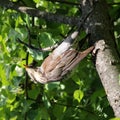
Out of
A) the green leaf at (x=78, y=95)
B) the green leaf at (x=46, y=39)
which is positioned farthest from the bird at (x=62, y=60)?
the green leaf at (x=78, y=95)

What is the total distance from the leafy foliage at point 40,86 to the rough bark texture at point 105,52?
350mm

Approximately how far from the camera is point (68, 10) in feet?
4.94

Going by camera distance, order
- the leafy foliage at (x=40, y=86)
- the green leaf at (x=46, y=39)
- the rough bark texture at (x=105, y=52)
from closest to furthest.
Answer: the rough bark texture at (x=105, y=52) < the green leaf at (x=46, y=39) < the leafy foliage at (x=40, y=86)

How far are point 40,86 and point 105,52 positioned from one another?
1.78 feet

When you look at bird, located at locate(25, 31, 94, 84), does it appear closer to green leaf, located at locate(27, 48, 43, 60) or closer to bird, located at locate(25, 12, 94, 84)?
bird, located at locate(25, 12, 94, 84)

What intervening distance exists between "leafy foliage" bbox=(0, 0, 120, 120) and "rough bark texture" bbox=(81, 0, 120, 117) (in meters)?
0.35

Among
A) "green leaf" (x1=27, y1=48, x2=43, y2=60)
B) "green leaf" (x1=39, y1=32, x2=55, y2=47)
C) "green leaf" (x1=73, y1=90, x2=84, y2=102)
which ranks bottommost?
"green leaf" (x1=73, y1=90, x2=84, y2=102)

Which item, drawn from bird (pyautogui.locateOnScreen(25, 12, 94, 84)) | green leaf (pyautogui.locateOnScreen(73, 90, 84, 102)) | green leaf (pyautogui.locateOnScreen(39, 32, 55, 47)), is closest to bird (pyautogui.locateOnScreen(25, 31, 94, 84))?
bird (pyautogui.locateOnScreen(25, 12, 94, 84))

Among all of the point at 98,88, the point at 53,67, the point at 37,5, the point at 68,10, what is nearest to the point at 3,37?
the point at 37,5

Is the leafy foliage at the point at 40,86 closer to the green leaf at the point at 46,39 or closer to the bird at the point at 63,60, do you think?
the green leaf at the point at 46,39

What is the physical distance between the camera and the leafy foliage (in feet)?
4.56

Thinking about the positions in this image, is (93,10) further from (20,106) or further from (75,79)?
(20,106)

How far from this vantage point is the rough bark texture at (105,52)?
932mm

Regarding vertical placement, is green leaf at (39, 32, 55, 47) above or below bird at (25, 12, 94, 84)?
above
